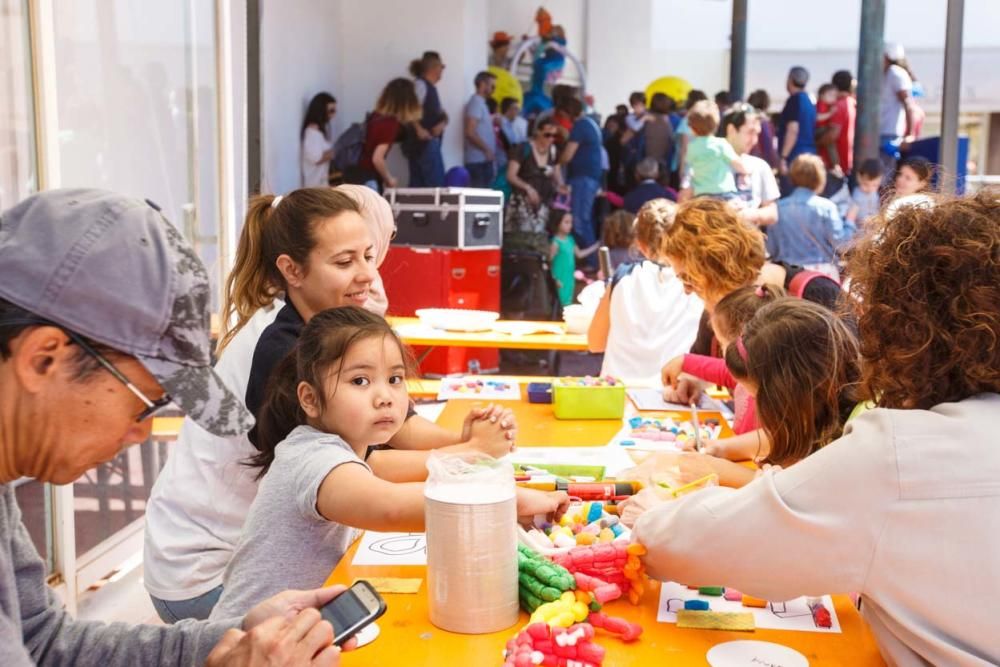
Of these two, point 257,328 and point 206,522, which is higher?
point 257,328

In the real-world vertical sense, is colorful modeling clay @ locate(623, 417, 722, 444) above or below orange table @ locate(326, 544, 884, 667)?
below

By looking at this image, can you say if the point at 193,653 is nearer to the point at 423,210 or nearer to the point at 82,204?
the point at 82,204

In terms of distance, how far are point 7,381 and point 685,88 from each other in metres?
11.2

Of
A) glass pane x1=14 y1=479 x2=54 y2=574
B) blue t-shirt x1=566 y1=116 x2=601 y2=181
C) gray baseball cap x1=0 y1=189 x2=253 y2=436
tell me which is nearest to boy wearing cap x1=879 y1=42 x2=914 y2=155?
blue t-shirt x1=566 y1=116 x2=601 y2=181

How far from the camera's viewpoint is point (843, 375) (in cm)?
196

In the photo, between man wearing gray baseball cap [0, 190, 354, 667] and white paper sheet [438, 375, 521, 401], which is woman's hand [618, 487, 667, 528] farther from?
white paper sheet [438, 375, 521, 401]

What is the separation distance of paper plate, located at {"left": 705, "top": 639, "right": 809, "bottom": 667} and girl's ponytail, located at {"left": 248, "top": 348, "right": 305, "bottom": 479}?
90cm

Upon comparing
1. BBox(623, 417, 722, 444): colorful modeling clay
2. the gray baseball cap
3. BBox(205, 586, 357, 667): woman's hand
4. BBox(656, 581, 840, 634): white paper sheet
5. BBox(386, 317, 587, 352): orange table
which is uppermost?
the gray baseball cap

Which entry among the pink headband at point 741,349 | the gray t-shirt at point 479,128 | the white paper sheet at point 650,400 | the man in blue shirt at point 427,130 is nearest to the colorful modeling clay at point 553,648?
the pink headband at point 741,349

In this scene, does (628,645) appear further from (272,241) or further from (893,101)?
(893,101)

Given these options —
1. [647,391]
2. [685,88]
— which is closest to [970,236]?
[647,391]

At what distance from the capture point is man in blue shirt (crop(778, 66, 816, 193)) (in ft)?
28.6

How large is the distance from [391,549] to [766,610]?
675mm

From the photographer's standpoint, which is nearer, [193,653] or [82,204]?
[82,204]
